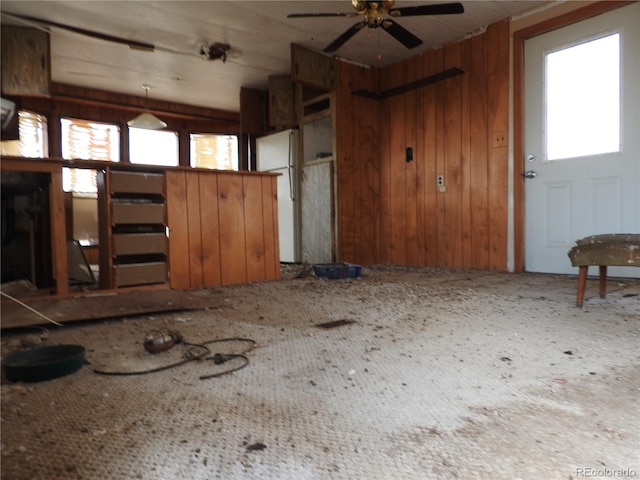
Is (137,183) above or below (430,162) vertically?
below

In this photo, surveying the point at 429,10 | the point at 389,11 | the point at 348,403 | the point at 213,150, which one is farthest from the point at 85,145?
the point at 348,403

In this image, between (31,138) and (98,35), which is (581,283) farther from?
(31,138)

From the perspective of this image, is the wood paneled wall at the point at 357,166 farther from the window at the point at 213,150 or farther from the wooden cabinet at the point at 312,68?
the window at the point at 213,150

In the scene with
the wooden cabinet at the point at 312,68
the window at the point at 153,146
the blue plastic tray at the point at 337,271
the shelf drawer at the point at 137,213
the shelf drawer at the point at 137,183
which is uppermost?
the wooden cabinet at the point at 312,68

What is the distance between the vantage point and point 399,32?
3.47m

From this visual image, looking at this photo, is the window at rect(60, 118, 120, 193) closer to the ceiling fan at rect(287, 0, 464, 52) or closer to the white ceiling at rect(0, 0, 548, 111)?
the white ceiling at rect(0, 0, 548, 111)

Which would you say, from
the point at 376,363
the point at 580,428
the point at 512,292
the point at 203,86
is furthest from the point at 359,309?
the point at 203,86

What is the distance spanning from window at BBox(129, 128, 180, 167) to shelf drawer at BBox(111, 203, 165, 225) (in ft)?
15.5

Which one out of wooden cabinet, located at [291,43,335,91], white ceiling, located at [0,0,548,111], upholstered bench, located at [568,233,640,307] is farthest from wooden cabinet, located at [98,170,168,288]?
upholstered bench, located at [568,233,640,307]

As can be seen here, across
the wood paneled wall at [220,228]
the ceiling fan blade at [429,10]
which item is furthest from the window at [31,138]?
the ceiling fan blade at [429,10]

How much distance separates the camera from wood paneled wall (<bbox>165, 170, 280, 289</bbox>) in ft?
10.5

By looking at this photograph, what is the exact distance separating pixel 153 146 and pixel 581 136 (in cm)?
696

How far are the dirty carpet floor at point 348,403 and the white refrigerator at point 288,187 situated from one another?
11.6 feet

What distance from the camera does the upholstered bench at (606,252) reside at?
6.73ft
